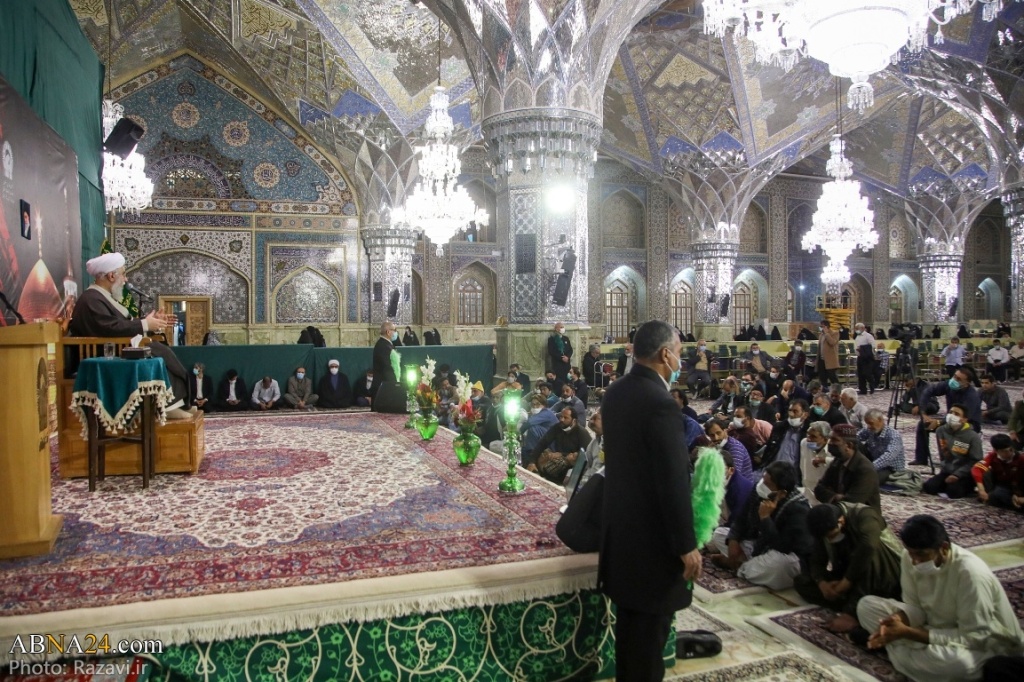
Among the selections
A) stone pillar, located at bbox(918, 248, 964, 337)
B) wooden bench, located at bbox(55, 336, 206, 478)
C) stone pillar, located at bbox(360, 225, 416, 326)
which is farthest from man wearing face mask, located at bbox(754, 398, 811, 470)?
stone pillar, located at bbox(918, 248, 964, 337)

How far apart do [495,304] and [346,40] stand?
6.74 m

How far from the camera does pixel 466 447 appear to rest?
4371 mm

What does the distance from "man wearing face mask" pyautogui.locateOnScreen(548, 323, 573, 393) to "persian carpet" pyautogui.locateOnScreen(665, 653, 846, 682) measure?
5065mm

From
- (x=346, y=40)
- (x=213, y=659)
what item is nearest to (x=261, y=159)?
(x=346, y=40)

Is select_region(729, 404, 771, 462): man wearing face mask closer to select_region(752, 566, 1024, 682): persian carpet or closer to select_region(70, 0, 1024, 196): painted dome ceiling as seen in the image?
select_region(752, 566, 1024, 682): persian carpet

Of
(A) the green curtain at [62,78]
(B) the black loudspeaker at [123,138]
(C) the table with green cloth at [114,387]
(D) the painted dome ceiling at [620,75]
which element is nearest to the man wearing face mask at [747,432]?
(C) the table with green cloth at [114,387]

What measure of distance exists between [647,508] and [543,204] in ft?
19.8

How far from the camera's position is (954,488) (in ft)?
16.8

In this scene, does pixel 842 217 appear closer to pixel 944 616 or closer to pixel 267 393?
pixel 267 393

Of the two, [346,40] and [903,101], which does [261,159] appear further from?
[903,101]

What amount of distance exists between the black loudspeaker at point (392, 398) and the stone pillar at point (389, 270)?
23.2ft

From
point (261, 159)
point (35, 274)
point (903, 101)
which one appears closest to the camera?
point (35, 274)

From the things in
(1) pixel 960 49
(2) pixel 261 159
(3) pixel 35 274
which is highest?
(1) pixel 960 49

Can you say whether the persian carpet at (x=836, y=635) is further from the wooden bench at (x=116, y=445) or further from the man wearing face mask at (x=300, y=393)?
the man wearing face mask at (x=300, y=393)
